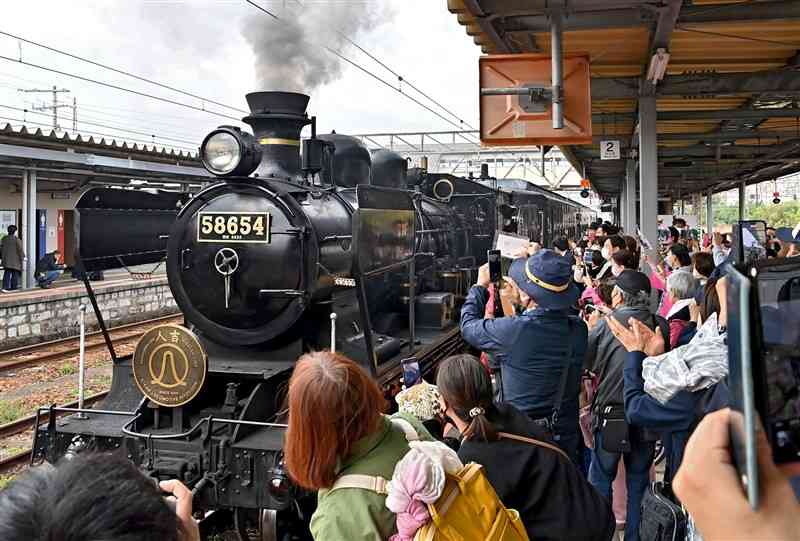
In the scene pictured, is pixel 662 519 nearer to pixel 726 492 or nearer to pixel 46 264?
pixel 726 492

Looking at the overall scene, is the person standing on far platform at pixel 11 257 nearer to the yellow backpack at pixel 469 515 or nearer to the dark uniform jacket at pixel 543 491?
the dark uniform jacket at pixel 543 491

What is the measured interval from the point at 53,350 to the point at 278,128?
808 centimetres

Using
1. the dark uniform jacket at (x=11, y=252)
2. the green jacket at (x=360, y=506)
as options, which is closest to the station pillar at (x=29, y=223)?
the dark uniform jacket at (x=11, y=252)

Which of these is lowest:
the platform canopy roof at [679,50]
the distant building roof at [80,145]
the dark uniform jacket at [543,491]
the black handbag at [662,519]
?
the black handbag at [662,519]

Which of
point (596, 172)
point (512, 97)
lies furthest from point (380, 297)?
point (596, 172)

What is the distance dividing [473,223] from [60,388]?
5821 millimetres

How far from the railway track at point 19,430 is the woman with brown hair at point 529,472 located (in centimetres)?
440

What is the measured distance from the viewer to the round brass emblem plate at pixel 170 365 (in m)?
4.25

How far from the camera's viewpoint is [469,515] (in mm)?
1857

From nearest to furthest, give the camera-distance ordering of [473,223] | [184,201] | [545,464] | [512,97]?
[545,464], [184,201], [512,97], [473,223]

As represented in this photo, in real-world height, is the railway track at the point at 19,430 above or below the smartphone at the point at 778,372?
below

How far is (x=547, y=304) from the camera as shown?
12.0 ft

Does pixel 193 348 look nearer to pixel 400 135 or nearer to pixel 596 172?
pixel 596 172

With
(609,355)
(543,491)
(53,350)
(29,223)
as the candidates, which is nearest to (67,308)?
(53,350)
